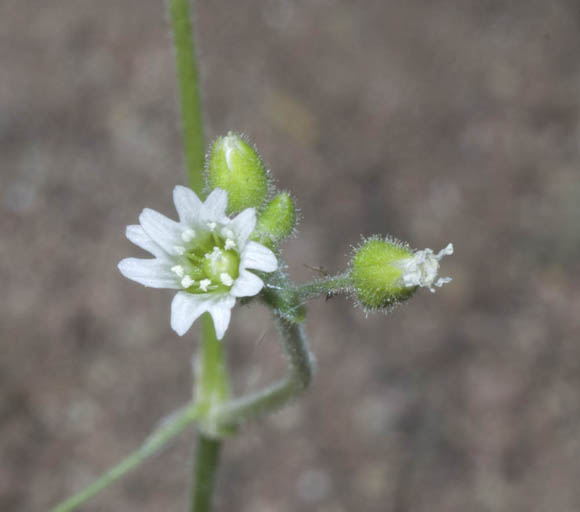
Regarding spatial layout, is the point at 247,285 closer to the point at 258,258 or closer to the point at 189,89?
the point at 258,258

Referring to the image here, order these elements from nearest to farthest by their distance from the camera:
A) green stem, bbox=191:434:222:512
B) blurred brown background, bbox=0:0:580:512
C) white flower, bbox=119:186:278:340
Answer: white flower, bbox=119:186:278:340
green stem, bbox=191:434:222:512
blurred brown background, bbox=0:0:580:512

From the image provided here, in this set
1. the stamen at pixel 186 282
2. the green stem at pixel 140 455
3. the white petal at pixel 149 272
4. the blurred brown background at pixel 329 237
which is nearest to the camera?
the white petal at pixel 149 272

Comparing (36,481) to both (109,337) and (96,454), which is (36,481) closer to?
(96,454)

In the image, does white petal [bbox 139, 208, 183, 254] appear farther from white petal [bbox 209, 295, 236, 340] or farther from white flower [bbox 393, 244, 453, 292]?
white flower [bbox 393, 244, 453, 292]

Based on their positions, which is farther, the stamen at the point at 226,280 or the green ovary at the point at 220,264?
the green ovary at the point at 220,264

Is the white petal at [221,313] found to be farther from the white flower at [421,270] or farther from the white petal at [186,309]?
the white flower at [421,270]

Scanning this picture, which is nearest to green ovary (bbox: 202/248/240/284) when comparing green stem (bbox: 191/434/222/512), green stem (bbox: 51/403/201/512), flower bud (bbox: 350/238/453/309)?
flower bud (bbox: 350/238/453/309)

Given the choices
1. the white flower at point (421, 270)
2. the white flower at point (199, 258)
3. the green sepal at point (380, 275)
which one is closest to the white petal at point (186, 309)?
the white flower at point (199, 258)

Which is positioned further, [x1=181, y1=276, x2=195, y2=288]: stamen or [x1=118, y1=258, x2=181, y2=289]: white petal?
[x1=181, y1=276, x2=195, y2=288]: stamen
